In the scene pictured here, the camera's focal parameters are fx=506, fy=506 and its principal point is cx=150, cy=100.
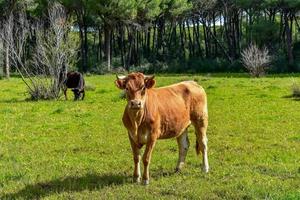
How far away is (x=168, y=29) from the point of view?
268 feet

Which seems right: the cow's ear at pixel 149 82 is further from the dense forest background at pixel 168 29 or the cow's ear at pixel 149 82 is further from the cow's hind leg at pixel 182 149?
the dense forest background at pixel 168 29

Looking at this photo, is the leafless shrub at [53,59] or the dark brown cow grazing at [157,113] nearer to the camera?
the dark brown cow grazing at [157,113]

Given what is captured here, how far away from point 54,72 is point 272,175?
18.7m

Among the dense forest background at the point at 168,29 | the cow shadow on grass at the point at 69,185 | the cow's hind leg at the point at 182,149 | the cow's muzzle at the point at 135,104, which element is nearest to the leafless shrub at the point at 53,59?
the cow's hind leg at the point at 182,149

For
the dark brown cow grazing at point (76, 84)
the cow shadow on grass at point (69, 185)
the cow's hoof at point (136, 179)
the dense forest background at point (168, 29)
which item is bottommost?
the cow shadow on grass at point (69, 185)

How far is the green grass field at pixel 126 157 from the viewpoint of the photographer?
841 cm

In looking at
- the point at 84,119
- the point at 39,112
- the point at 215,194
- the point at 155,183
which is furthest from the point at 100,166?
the point at 39,112

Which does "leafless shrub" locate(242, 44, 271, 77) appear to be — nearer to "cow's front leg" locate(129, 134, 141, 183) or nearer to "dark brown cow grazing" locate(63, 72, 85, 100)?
"dark brown cow grazing" locate(63, 72, 85, 100)

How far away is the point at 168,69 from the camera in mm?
64750

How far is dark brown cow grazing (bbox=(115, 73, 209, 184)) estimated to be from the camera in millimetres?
8320

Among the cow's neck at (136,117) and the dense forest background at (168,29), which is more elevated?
the dense forest background at (168,29)

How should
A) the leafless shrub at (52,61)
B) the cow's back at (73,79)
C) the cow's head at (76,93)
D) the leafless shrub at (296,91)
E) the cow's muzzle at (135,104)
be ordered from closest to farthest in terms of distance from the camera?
1. the cow's muzzle at (135,104)
2. the leafless shrub at (296,91)
3. the leafless shrub at (52,61)
4. the cow's head at (76,93)
5. the cow's back at (73,79)

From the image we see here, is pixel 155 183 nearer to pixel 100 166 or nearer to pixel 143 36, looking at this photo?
pixel 100 166

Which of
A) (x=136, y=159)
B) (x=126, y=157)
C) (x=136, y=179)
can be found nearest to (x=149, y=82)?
(x=136, y=159)
